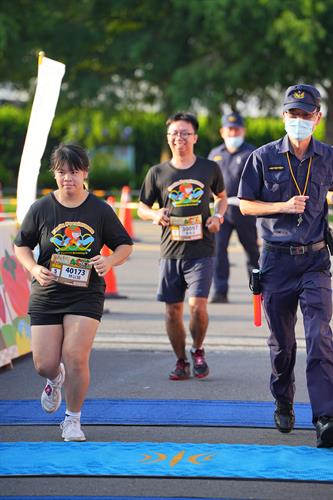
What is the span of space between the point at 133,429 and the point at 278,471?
1.32 metres

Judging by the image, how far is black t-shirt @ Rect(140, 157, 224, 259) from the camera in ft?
30.1

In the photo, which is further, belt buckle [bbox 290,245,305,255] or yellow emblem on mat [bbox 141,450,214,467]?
belt buckle [bbox 290,245,305,255]

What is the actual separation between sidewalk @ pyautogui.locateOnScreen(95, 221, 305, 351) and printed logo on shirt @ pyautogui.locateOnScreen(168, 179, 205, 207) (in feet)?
6.21

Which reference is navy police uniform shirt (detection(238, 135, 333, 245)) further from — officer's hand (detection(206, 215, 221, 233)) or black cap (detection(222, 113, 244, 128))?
black cap (detection(222, 113, 244, 128))

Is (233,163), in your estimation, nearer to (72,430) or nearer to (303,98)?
(303,98)

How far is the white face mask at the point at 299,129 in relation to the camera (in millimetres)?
7105

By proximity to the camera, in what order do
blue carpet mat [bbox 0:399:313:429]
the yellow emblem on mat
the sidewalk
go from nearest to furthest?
the yellow emblem on mat → blue carpet mat [bbox 0:399:313:429] → the sidewalk

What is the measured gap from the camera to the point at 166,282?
361 inches

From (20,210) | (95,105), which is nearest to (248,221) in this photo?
(20,210)

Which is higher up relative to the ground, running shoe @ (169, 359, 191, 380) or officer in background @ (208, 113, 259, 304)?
officer in background @ (208, 113, 259, 304)

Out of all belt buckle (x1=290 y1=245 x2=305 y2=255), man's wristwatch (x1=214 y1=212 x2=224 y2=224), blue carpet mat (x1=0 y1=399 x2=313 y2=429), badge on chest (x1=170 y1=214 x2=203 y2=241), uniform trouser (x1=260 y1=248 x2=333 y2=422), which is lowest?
blue carpet mat (x1=0 y1=399 x2=313 y2=429)

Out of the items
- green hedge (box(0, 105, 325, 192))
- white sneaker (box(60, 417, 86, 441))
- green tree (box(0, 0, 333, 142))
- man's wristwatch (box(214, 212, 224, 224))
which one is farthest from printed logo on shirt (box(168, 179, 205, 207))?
green hedge (box(0, 105, 325, 192))

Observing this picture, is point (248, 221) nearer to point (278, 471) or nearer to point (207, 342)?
point (207, 342)

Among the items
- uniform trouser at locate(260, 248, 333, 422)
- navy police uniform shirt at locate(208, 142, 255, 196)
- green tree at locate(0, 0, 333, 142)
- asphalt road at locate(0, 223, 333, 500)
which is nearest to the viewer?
asphalt road at locate(0, 223, 333, 500)
